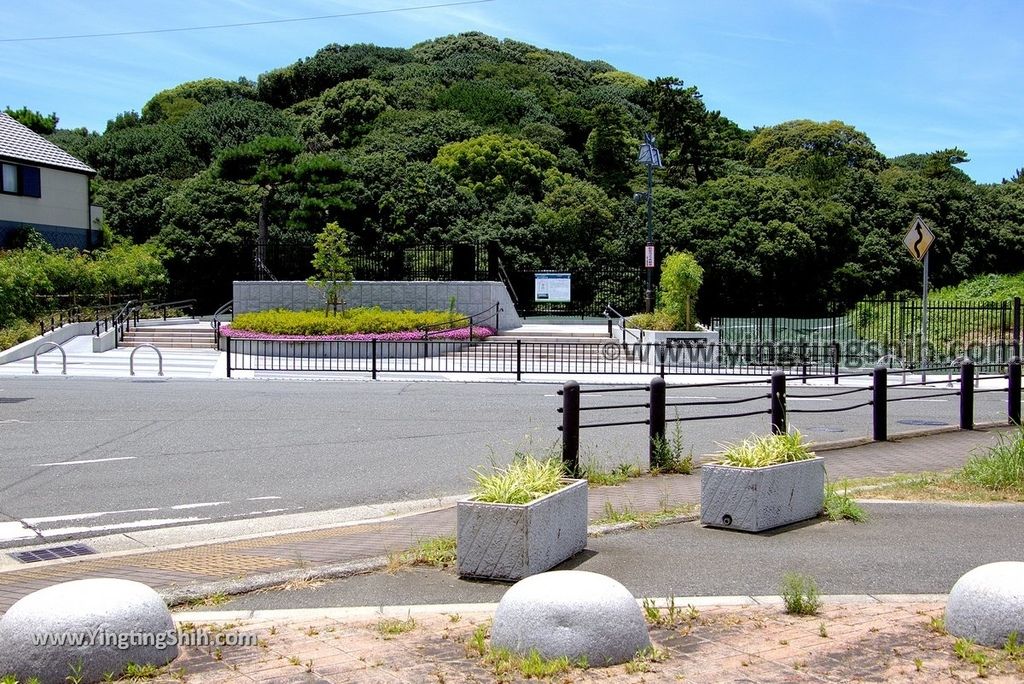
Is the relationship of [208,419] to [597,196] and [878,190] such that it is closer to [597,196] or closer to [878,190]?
[597,196]

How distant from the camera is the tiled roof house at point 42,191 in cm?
4228

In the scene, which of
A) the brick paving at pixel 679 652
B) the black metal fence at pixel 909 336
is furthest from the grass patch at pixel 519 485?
the black metal fence at pixel 909 336

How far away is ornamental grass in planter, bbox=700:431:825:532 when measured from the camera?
821cm

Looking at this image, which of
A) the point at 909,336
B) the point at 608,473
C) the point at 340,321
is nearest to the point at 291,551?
the point at 608,473

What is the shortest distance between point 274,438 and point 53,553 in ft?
21.0

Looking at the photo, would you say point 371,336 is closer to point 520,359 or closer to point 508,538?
point 520,359

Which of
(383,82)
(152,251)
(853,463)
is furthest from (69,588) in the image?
(383,82)

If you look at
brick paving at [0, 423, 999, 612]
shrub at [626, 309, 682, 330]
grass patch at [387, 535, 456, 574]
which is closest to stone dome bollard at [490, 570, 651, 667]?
grass patch at [387, 535, 456, 574]

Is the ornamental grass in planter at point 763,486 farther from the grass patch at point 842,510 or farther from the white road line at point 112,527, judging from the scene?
the white road line at point 112,527

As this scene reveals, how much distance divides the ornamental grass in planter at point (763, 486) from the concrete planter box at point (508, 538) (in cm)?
196

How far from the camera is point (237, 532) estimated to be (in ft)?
29.7

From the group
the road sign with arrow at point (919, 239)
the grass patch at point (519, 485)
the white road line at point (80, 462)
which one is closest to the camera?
the grass patch at point (519, 485)

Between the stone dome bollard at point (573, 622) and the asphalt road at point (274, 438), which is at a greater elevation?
the stone dome bollard at point (573, 622)

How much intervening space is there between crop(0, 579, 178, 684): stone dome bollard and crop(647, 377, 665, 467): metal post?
7.08 metres
